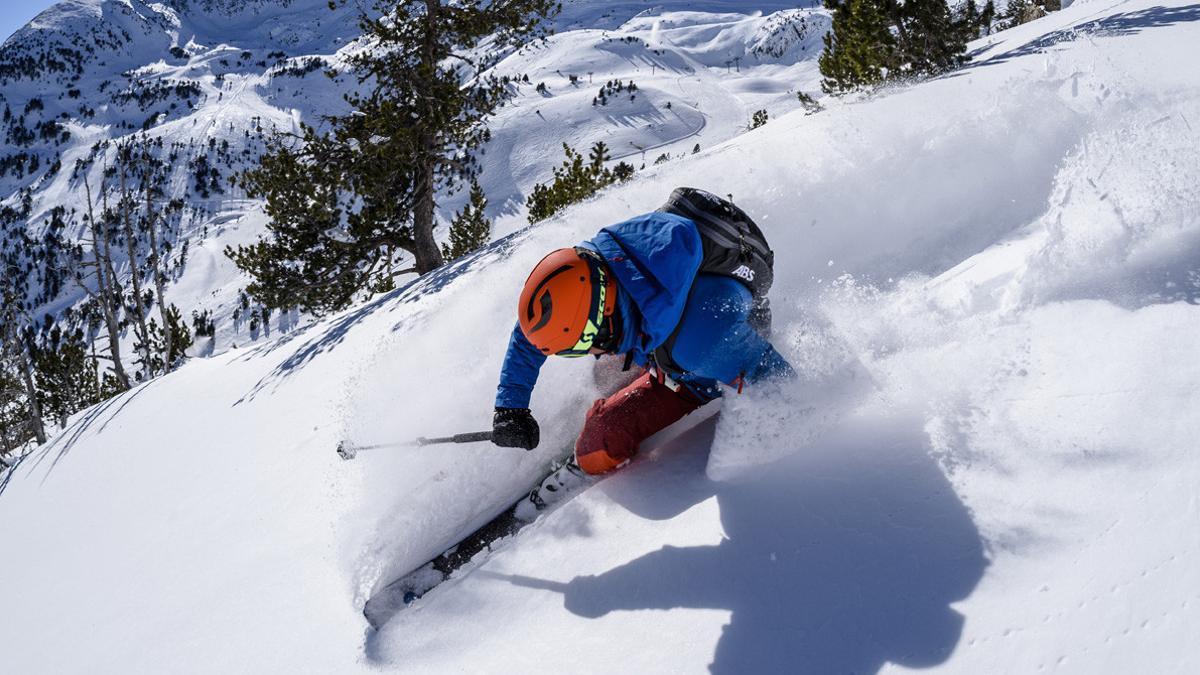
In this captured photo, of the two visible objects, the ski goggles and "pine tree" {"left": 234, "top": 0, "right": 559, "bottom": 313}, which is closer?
the ski goggles

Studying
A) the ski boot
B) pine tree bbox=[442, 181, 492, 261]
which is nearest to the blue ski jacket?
the ski boot

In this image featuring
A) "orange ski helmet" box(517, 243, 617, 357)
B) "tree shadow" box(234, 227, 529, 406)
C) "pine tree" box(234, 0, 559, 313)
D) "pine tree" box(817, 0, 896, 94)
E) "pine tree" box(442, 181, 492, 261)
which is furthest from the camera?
"pine tree" box(442, 181, 492, 261)

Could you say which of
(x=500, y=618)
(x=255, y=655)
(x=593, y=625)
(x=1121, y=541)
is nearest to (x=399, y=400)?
(x=255, y=655)

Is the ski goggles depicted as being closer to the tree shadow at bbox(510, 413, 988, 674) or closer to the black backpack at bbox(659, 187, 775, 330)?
the black backpack at bbox(659, 187, 775, 330)

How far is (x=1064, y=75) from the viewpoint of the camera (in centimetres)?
491

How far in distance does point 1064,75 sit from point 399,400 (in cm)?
568

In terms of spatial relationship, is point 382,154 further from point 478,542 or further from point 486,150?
point 486,150

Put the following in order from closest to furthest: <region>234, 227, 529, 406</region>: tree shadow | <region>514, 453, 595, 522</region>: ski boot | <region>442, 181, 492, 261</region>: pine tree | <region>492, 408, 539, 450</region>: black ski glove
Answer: <region>492, 408, 539, 450</region>: black ski glove < <region>514, 453, 595, 522</region>: ski boot < <region>234, 227, 529, 406</region>: tree shadow < <region>442, 181, 492, 261</region>: pine tree

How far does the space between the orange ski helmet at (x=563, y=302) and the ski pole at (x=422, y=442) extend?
716 millimetres

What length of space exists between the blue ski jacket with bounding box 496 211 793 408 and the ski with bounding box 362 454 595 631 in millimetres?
548

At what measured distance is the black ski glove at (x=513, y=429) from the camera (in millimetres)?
3027

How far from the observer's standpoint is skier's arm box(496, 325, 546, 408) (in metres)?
3.04

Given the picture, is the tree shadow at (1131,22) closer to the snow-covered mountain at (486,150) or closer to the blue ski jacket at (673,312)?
the blue ski jacket at (673,312)

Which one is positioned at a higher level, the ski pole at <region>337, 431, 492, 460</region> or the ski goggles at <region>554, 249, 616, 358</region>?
the ski goggles at <region>554, 249, 616, 358</region>
